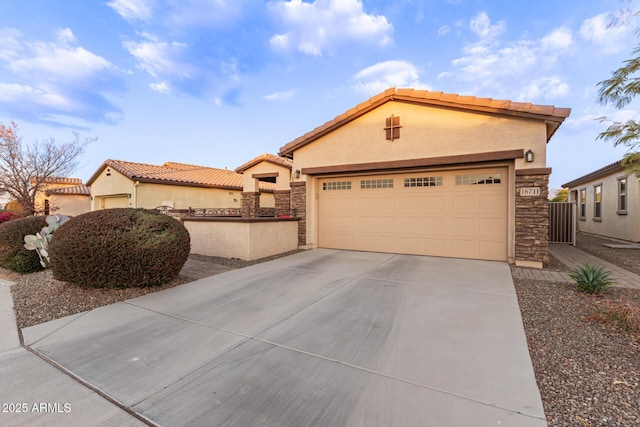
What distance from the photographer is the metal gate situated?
11.2m

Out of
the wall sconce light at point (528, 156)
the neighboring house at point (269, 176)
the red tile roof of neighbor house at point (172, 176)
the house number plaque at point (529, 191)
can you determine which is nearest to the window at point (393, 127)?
the wall sconce light at point (528, 156)

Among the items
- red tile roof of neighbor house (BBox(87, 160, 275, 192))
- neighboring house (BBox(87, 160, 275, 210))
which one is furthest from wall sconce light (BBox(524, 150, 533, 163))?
red tile roof of neighbor house (BBox(87, 160, 275, 192))

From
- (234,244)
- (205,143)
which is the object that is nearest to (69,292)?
(234,244)

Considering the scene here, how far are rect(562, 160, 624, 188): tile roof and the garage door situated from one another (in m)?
7.58

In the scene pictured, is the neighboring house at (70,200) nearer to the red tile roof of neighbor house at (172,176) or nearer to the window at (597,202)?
the red tile roof of neighbor house at (172,176)

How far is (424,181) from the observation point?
850cm

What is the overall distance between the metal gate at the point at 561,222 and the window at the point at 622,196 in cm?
264

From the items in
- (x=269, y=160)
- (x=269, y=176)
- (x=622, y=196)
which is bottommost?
(x=622, y=196)

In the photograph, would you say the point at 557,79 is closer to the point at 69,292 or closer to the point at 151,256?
the point at 151,256

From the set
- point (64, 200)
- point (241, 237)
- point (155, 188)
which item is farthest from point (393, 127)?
point (64, 200)

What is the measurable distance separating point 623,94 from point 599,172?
8464 mm

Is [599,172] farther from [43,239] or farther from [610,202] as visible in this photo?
[43,239]

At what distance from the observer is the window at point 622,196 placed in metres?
11.7

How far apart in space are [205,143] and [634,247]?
20.3m
